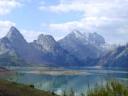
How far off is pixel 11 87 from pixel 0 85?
1827mm

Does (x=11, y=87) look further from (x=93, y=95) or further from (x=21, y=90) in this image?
(x=93, y=95)

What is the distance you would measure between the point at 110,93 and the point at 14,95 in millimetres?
14591

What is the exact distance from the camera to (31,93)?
5572 cm

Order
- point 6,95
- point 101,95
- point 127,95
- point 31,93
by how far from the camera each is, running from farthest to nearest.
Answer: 1. point 31,93
2. point 6,95
3. point 101,95
4. point 127,95

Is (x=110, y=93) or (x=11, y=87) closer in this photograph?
(x=110, y=93)

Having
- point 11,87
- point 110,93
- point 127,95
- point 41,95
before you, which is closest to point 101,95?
point 110,93

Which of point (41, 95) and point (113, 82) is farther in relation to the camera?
point (41, 95)

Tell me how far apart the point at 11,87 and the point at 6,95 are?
6114 millimetres

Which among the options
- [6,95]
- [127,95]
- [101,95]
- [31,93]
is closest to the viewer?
[127,95]

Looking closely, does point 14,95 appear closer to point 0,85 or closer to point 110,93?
point 0,85

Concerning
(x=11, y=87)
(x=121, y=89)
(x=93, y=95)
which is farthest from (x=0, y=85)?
(x=121, y=89)

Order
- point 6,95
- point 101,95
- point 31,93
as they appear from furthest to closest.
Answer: point 31,93
point 6,95
point 101,95

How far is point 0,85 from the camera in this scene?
55.7 m

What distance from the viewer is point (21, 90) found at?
5575 centimetres
